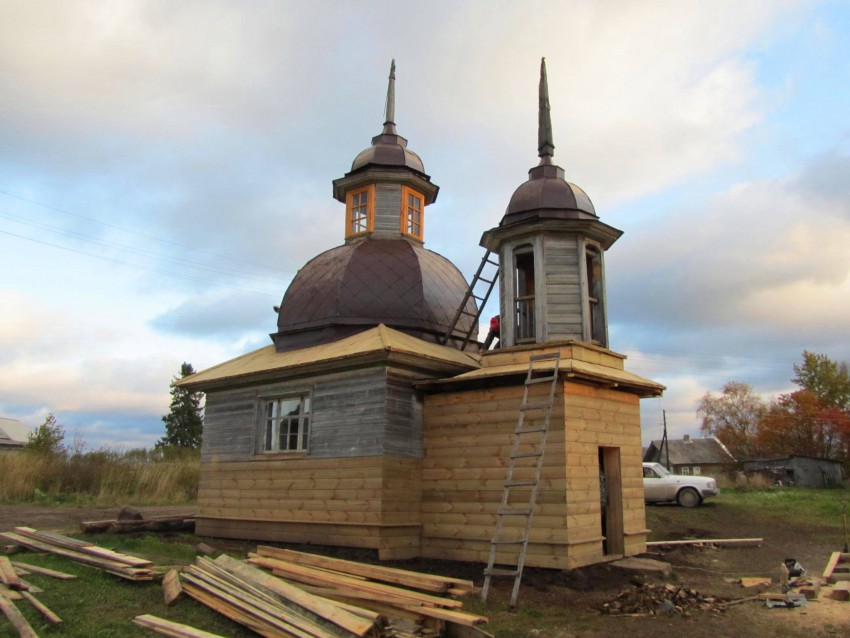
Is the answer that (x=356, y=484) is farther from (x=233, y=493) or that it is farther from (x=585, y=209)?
(x=585, y=209)

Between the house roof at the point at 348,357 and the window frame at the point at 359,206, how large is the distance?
4.09 m

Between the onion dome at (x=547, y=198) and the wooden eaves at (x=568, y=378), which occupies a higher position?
the onion dome at (x=547, y=198)

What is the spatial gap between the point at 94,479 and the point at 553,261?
1830cm

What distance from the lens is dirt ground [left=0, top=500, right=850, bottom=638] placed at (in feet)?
25.6

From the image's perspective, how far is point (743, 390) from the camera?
56.9 meters

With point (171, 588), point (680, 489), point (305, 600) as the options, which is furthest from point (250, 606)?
Answer: point (680, 489)

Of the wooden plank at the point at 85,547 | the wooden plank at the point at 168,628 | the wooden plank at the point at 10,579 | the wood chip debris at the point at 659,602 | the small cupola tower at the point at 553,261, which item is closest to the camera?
the wooden plank at the point at 168,628

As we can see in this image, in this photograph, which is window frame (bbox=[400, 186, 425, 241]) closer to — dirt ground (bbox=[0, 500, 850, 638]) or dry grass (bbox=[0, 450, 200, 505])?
dirt ground (bbox=[0, 500, 850, 638])

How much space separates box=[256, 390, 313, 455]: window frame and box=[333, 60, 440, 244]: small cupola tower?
5.21m

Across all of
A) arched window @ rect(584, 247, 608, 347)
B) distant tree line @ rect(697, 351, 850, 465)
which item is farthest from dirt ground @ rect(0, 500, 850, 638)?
distant tree line @ rect(697, 351, 850, 465)

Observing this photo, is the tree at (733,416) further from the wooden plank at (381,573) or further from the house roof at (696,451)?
the wooden plank at (381,573)

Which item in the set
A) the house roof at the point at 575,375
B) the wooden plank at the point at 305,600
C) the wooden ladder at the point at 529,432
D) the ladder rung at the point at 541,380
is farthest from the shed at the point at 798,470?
the wooden plank at the point at 305,600

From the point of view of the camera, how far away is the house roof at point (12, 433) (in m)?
48.1

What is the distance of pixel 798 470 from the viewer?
103 ft
